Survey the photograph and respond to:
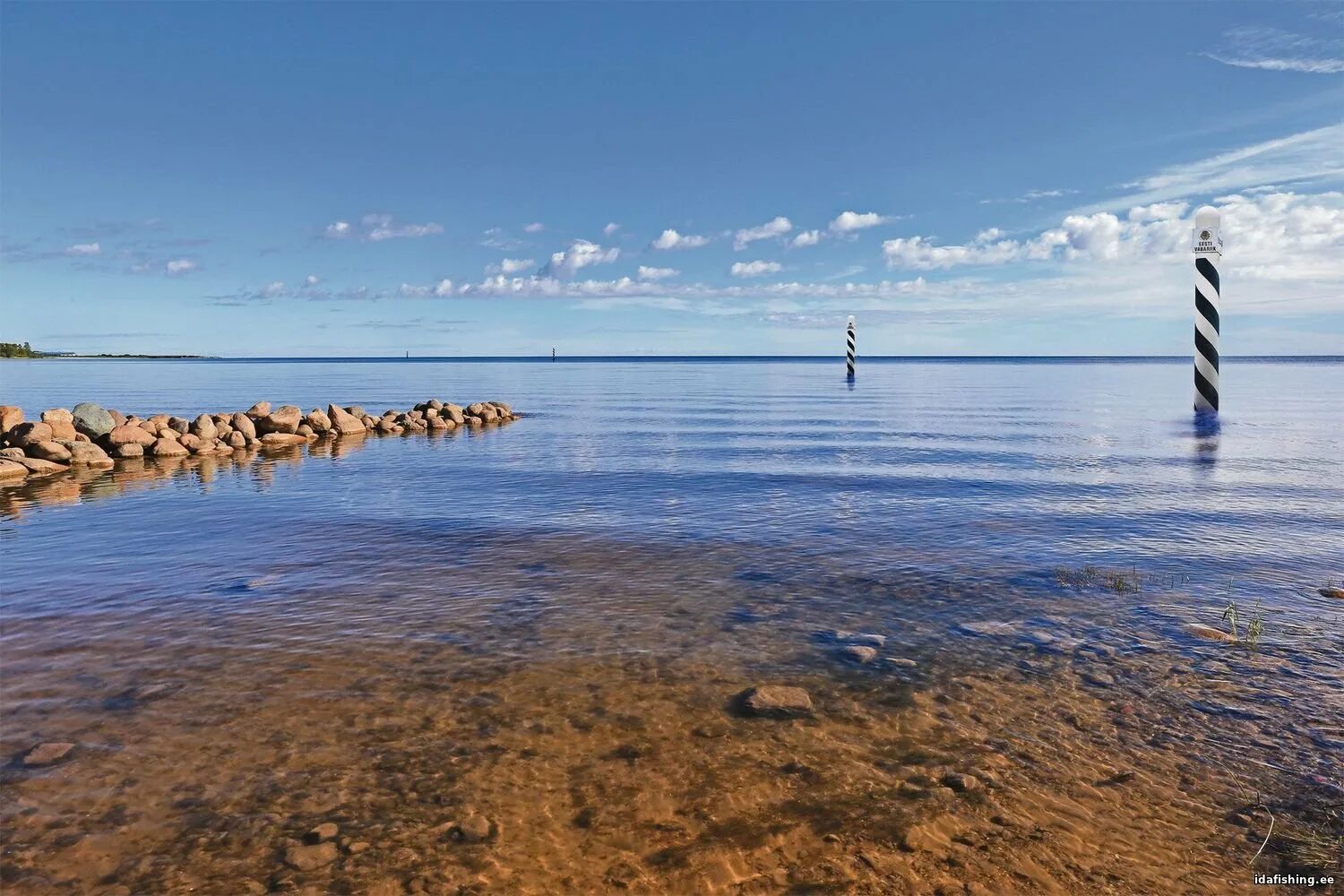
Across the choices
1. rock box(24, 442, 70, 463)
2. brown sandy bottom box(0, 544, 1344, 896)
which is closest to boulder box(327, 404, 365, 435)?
rock box(24, 442, 70, 463)

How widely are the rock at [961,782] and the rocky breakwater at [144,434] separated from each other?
20.1 metres

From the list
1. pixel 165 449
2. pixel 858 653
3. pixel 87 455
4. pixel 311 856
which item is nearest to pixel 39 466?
pixel 87 455

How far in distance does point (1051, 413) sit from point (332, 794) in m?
32.5

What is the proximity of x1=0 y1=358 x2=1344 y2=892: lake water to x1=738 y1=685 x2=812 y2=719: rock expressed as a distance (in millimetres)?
187

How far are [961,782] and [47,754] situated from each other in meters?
5.80

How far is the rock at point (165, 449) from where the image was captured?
19891 millimetres

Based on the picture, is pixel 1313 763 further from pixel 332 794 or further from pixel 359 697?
pixel 359 697

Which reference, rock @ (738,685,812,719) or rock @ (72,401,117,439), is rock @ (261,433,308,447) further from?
rock @ (738,685,812,719)

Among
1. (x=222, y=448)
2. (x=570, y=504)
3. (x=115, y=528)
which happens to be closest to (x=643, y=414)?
(x=222, y=448)

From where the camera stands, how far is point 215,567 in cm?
908

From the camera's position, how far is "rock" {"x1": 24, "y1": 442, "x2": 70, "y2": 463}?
17.9 m

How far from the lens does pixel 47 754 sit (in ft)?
15.5

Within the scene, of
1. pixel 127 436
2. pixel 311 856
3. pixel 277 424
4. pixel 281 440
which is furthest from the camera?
pixel 277 424

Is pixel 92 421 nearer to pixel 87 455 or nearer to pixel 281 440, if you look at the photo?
pixel 87 455
